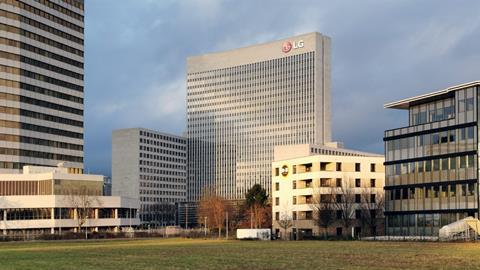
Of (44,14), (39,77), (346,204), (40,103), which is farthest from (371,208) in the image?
(44,14)

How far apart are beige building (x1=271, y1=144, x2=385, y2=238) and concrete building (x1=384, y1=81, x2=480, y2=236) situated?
2212 cm

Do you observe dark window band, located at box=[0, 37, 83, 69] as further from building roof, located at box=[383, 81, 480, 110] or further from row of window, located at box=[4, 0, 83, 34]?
building roof, located at box=[383, 81, 480, 110]

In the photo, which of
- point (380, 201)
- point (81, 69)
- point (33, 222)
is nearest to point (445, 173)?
point (380, 201)

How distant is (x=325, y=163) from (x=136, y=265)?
10614cm

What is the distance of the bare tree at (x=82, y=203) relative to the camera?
154500 mm

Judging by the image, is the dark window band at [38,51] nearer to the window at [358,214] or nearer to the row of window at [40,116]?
the row of window at [40,116]

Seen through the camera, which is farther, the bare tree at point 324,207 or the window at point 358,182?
the window at point 358,182

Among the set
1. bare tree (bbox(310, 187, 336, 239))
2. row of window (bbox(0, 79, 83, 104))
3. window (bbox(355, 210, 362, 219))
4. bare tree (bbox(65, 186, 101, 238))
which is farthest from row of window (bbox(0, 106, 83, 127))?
window (bbox(355, 210, 362, 219))

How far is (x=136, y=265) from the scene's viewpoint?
42.6 meters

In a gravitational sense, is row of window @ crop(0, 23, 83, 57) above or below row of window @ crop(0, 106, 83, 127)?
above

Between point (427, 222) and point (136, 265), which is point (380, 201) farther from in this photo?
point (136, 265)

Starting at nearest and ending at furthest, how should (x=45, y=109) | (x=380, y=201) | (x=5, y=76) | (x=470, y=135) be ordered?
(x=470, y=135) → (x=380, y=201) → (x=5, y=76) → (x=45, y=109)

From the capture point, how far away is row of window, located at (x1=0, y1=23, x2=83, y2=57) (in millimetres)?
171038

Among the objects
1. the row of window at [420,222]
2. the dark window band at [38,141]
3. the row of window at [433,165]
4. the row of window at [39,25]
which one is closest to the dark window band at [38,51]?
the row of window at [39,25]
